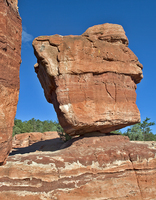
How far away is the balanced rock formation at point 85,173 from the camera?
5055 mm

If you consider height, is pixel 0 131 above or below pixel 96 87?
below

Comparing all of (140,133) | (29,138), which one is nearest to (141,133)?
(140,133)

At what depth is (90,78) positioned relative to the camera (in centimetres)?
777

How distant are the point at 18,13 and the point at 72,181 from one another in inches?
230

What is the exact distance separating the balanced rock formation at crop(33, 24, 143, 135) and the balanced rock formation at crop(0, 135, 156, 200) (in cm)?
107

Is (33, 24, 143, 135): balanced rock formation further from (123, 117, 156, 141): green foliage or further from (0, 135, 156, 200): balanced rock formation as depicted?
(123, 117, 156, 141): green foliage

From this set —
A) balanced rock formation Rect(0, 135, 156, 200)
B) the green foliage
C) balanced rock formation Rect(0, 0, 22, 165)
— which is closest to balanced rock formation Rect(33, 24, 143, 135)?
balanced rock formation Rect(0, 135, 156, 200)

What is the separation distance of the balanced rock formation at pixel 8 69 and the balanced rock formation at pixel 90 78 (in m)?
1.59

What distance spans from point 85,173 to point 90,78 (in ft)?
12.5

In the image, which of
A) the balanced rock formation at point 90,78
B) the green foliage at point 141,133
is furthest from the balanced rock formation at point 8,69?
the green foliage at point 141,133

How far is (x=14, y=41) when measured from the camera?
5.95 meters

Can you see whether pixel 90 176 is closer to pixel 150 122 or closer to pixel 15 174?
pixel 15 174

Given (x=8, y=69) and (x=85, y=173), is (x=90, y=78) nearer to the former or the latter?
(x=8, y=69)

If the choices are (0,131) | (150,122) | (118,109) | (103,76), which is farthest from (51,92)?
(150,122)
